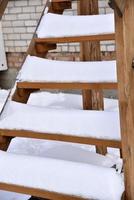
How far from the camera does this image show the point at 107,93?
16.3 ft

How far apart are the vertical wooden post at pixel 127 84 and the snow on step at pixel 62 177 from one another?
3.3 inches

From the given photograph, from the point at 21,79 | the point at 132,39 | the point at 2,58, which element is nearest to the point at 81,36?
the point at 21,79

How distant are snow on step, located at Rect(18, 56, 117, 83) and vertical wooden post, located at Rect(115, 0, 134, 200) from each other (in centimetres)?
45

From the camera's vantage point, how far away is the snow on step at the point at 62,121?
199 cm

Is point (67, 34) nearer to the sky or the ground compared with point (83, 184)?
nearer to the sky

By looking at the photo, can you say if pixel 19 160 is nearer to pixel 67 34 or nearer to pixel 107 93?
pixel 67 34

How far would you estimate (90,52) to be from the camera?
3076mm

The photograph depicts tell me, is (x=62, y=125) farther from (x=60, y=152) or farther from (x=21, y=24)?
(x=21, y=24)

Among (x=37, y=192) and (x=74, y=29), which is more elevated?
(x=74, y=29)

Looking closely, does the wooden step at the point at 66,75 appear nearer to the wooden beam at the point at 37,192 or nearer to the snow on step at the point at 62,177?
the snow on step at the point at 62,177

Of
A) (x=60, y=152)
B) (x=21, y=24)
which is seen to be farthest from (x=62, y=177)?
(x=21, y=24)

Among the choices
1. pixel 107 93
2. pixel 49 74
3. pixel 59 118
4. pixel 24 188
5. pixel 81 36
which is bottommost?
pixel 107 93

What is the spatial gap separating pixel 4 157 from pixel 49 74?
54 cm

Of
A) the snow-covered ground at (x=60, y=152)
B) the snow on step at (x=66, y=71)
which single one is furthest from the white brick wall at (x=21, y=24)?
the snow on step at (x=66, y=71)
